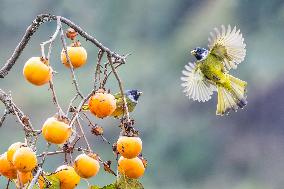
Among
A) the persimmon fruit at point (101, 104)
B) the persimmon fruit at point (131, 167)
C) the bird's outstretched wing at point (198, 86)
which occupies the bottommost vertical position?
the persimmon fruit at point (131, 167)

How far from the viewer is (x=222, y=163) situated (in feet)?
28.2

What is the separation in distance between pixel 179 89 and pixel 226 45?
269 inches

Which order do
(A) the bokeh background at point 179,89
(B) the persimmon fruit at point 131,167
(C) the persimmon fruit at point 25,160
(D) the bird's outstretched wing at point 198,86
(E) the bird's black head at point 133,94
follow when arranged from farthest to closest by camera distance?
(A) the bokeh background at point 179,89 < (D) the bird's outstretched wing at point 198,86 < (E) the bird's black head at point 133,94 < (B) the persimmon fruit at point 131,167 < (C) the persimmon fruit at point 25,160

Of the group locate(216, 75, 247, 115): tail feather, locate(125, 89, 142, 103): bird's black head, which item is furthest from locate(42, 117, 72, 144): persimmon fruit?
locate(216, 75, 247, 115): tail feather

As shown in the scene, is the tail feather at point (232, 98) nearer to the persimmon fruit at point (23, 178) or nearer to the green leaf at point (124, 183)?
the green leaf at point (124, 183)

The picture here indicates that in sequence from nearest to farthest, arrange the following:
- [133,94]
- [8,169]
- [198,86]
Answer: [8,169] → [133,94] → [198,86]

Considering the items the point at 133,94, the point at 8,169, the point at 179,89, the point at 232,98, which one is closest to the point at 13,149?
the point at 8,169

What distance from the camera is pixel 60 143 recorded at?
121cm

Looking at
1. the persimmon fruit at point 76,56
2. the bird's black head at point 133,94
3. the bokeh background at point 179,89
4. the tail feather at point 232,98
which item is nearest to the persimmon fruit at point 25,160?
the persimmon fruit at point 76,56

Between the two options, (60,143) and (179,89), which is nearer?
(60,143)

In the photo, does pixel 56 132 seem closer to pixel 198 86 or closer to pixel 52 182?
pixel 52 182

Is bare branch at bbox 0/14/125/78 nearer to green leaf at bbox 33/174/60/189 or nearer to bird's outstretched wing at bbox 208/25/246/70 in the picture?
green leaf at bbox 33/174/60/189

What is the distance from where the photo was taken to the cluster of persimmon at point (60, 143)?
1.19m

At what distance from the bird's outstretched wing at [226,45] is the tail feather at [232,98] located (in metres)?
0.06
